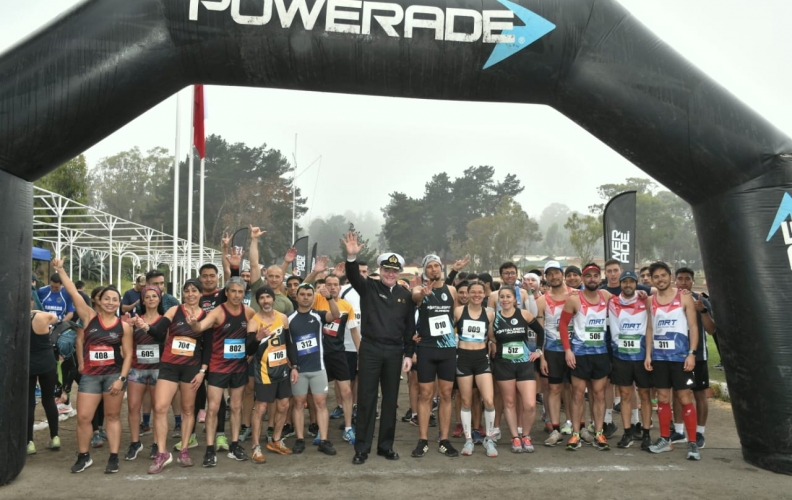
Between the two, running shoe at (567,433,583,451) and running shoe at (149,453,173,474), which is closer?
running shoe at (149,453,173,474)

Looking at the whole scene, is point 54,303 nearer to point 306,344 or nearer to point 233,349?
point 233,349

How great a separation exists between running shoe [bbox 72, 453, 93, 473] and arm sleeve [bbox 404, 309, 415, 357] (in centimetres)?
327

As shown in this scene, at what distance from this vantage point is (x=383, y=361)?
6.44m

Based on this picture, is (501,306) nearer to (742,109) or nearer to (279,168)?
(742,109)

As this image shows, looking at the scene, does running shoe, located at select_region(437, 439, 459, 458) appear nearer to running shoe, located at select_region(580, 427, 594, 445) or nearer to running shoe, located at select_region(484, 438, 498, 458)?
running shoe, located at select_region(484, 438, 498, 458)

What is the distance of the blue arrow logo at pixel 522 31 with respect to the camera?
549 centimetres

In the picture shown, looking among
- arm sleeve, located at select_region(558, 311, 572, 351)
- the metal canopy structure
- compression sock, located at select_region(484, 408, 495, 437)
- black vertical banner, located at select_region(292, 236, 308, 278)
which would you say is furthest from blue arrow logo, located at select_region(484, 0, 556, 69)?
black vertical banner, located at select_region(292, 236, 308, 278)

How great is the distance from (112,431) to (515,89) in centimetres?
498

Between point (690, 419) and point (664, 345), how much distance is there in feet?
2.57

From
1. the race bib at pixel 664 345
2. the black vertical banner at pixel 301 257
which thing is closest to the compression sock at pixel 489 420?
the race bib at pixel 664 345

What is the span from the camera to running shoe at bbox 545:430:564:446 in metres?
6.77

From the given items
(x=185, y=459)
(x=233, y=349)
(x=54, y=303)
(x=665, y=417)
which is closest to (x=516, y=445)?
(x=665, y=417)

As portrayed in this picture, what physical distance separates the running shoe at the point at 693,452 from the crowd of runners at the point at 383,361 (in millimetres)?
13

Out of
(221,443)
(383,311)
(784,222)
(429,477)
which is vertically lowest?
(429,477)
